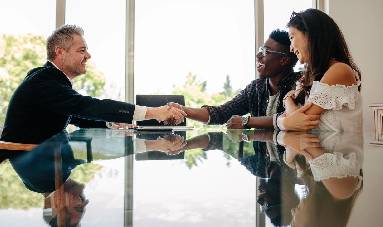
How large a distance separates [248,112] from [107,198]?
108 inches

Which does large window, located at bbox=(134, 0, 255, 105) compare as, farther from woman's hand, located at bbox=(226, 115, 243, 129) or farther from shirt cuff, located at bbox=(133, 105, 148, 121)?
shirt cuff, located at bbox=(133, 105, 148, 121)

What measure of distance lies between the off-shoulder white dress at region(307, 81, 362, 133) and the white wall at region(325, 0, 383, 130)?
3447 mm

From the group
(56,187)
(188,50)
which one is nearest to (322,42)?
(56,187)

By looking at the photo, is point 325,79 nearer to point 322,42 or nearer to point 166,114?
point 322,42

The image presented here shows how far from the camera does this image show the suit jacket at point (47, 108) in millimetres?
1971

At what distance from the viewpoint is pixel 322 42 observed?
1.93m

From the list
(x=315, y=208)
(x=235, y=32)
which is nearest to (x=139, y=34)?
(x=235, y=32)

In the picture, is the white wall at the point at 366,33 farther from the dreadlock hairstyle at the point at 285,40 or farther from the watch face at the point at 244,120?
the watch face at the point at 244,120

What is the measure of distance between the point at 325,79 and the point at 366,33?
3.68 m

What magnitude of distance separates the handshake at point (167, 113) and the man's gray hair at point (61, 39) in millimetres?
670

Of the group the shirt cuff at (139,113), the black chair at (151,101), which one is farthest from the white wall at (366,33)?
the shirt cuff at (139,113)

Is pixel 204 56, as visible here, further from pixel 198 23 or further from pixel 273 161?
pixel 273 161

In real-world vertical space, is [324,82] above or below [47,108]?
above

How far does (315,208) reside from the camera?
32 centimetres
